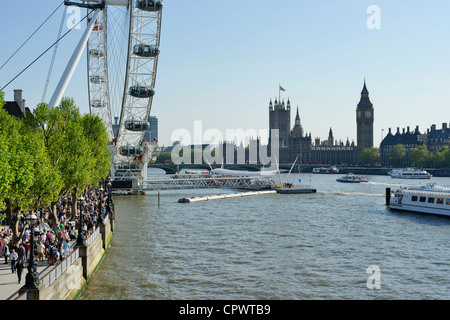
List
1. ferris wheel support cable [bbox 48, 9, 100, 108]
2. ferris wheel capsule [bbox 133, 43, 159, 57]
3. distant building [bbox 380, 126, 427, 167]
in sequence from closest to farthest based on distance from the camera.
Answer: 1. ferris wheel support cable [bbox 48, 9, 100, 108]
2. ferris wheel capsule [bbox 133, 43, 159, 57]
3. distant building [bbox 380, 126, 427, 167]

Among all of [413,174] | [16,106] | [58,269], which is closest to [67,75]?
[16,106]

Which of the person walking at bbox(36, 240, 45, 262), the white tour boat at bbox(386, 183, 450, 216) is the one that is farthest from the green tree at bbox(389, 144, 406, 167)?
the person walking at bbox(36, 240, 45, 262)

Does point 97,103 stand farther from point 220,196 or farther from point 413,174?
point 413,174

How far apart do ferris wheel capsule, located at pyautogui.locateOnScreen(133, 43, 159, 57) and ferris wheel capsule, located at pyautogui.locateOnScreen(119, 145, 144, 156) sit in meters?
16.0

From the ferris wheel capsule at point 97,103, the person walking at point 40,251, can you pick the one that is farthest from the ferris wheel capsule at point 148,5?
the person walking at point 40,251

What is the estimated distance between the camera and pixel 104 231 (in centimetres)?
2623

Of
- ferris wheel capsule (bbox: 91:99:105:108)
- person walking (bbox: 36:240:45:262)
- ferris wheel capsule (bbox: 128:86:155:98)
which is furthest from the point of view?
ferris wheel capsule (bbox: 91:99:105:108)

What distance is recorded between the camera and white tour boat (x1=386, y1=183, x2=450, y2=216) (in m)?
43.8

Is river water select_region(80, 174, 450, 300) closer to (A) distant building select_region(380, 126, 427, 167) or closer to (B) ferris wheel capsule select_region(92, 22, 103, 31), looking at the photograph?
(B) ferris wheel capsule select_region(92, 22, 103, 31)

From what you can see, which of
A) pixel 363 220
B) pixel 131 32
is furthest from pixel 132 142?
pixel 363 220

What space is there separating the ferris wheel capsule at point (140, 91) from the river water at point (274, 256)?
47.6 ft

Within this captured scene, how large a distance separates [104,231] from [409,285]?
50.1 feet

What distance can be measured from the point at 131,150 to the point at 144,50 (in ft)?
55.7
